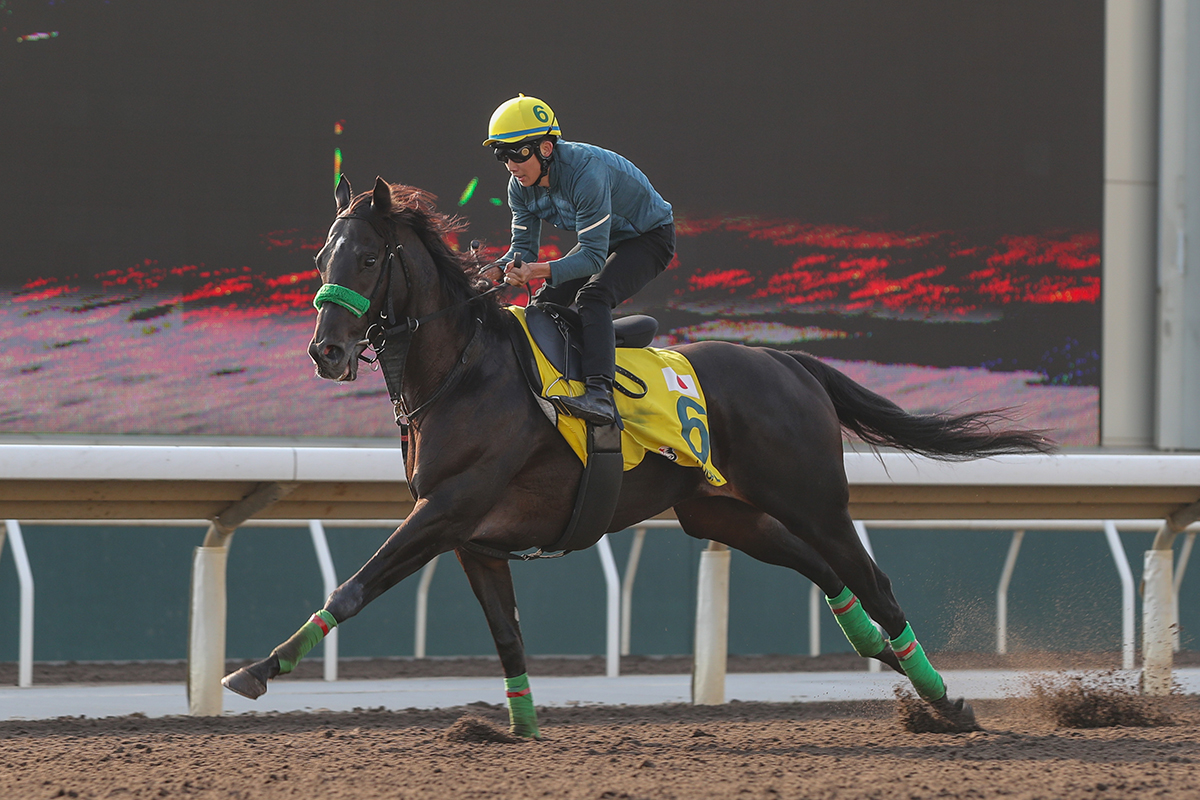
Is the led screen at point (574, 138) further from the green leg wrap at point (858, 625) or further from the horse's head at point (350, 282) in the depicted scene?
the horse's head at point (350, 282)

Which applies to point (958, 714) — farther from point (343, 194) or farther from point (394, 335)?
point (343, 194)

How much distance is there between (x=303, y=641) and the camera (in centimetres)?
318

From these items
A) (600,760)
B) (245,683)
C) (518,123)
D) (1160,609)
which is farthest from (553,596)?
(245,683)

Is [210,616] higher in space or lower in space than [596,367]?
lower

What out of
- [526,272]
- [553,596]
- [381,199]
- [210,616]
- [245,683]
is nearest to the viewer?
[245,683]

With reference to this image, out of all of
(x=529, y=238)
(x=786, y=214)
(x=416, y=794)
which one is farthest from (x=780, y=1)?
(x=416, y=794)

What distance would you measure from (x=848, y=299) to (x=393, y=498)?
4.48 meters

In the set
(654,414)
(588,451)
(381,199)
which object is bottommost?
(588,451)

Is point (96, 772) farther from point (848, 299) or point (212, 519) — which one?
point (848, 299)

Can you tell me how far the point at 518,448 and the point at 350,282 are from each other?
0.68 metres

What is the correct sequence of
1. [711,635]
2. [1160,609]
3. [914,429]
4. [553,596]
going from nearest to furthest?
[914,429] → [711,635] → [1160,609] → [553,596]

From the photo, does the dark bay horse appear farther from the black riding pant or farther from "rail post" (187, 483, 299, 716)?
"rail post" (187, 483, 299, 716)

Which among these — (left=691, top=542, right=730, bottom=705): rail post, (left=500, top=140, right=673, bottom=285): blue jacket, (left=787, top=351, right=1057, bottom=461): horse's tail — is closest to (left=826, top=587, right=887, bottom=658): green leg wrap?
(left=787, top=351, right=1057, bottom=461): horse's tail

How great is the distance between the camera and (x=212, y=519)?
15.4ft
